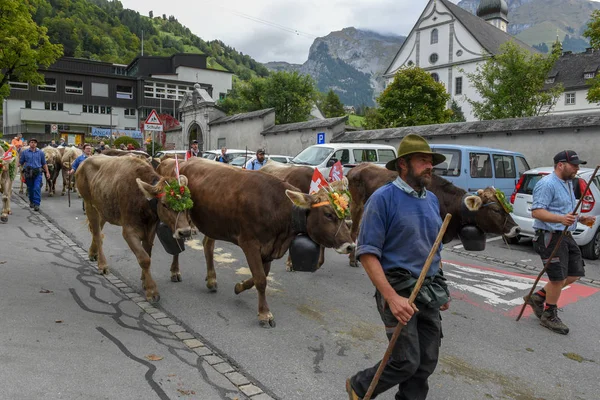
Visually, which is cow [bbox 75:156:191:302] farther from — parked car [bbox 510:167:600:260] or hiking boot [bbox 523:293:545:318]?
parked car [bbox 510:167:600:260]

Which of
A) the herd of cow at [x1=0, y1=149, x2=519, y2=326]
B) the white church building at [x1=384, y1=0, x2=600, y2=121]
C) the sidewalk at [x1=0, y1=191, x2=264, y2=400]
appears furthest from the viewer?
the white church building at [x1=384, y1=0, x2=600, y2=121]

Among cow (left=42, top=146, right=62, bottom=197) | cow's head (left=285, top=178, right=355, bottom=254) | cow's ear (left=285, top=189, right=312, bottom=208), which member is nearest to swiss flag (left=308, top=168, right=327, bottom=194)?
cow's head (left=285, top=178, right=355, bottom=254)

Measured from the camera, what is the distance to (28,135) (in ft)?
192

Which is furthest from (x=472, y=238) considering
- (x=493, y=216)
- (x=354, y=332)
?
(x=354, y=332)

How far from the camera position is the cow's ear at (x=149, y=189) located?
5805 millimetres

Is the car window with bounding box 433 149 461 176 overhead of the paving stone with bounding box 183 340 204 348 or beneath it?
overhead

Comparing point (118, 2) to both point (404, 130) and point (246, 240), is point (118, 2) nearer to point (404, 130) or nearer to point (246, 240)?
point (404, 130)

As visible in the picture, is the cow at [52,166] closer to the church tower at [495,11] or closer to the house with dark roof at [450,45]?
the house with dark roof at [450,45]

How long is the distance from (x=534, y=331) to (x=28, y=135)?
6492cm

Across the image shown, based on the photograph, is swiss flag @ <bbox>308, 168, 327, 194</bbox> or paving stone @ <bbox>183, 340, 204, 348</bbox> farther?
swiss flag @ <bbox>308, 168, 327, 194</bbox>

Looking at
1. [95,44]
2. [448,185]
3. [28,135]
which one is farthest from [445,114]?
[95,44]

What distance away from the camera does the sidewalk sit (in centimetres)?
369

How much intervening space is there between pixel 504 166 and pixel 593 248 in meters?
3.70

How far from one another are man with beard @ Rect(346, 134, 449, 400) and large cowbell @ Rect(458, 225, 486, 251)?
8.80 feet
